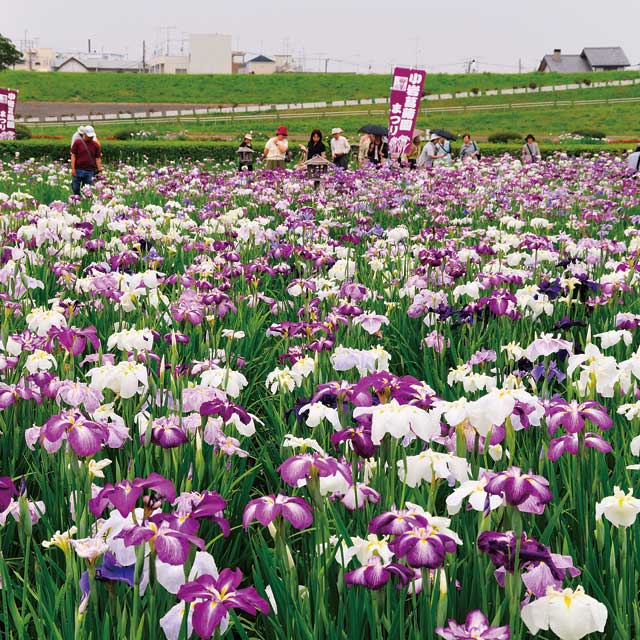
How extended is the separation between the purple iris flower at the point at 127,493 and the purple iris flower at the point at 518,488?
73cm

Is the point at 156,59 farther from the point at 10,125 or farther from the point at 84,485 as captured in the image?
the point at 84,485

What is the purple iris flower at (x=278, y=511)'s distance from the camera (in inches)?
66.7

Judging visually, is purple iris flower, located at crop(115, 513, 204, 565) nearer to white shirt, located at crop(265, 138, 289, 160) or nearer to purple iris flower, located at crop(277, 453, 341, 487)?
purple iris flower, located at crop(277, 453, 341, 487)

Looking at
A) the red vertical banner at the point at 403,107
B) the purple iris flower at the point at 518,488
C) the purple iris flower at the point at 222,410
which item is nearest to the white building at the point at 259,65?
the red vertical banner at the point at 403,107

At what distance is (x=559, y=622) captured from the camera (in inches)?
56.0

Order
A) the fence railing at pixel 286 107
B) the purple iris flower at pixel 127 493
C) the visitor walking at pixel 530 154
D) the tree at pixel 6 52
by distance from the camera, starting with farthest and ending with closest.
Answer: the tree at pixel 6 52, the fence railing at pixel 286 107, the visitor walking at pixel 530 154, the purple iris flower at pixel 127 493

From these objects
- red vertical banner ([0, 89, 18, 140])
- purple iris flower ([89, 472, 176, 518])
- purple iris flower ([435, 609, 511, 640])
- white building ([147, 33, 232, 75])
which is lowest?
purple iris flower ([435, 609, 511, 640])

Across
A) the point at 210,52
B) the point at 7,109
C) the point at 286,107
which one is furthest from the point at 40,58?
the point at 7,109

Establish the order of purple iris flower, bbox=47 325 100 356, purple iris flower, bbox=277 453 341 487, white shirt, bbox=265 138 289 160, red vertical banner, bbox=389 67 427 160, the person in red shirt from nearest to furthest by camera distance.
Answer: purple iris flower, bbox=277 453 341 487
purple iris flower, bbox=47 325 100 356
the person in red shirt
white shirt, bbox=265 138 289 160
red vertical banner, bbox=389 67 427 160

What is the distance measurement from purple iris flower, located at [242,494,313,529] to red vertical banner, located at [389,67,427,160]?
20188mm

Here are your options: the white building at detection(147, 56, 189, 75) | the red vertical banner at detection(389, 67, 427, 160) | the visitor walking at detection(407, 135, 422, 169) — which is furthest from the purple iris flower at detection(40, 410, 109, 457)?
the white building at detection(147, 56, 189, 75)

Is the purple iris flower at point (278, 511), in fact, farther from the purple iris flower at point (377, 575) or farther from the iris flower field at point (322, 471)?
the purple iris flower at point (377, 575)

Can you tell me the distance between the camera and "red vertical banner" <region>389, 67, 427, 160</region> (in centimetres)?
2134

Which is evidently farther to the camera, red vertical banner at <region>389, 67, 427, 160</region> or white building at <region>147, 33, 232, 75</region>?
white building at <region>147, 33, 232, 75</region>
